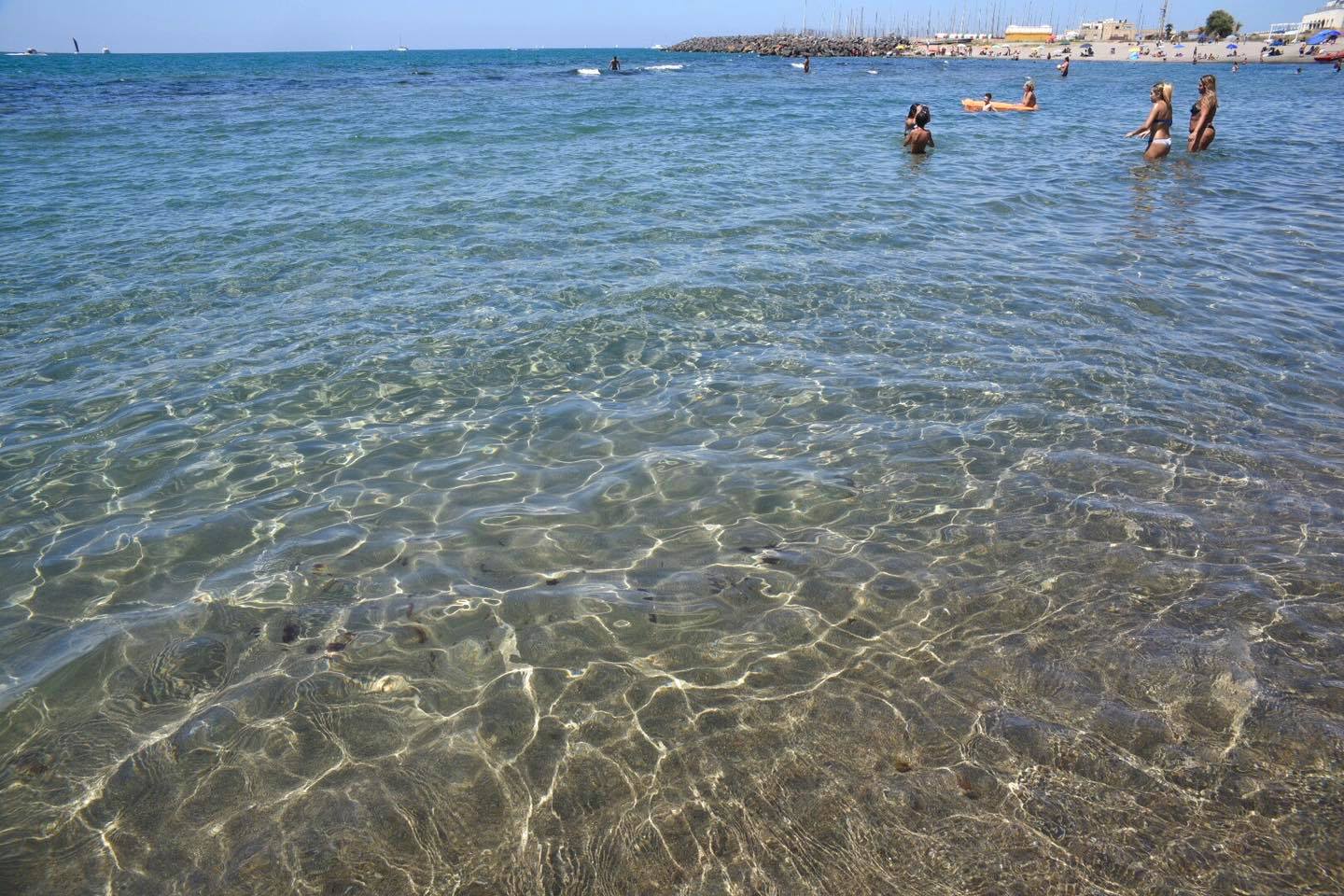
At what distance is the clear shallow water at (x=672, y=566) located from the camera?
3.29 metres

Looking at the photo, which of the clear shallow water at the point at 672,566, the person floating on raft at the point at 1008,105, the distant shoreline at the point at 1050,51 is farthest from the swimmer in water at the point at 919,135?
the distant shoreline at the point at 1050,51

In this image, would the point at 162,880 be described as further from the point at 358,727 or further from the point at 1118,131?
the point at 1118,131

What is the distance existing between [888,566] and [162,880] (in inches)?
159

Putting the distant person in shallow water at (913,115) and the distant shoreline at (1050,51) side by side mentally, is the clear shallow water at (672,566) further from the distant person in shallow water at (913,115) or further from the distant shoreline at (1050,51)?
the distant shoreline at (1050,51)

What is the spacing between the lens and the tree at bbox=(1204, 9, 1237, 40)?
115500 millimetres

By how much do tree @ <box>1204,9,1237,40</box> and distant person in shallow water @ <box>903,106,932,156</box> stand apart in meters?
131

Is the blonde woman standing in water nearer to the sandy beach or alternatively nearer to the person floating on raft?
the person floating on raft

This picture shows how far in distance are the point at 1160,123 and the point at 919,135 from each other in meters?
5.76

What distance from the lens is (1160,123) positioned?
19172 mm

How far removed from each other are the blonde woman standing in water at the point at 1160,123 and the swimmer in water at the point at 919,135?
5234mm

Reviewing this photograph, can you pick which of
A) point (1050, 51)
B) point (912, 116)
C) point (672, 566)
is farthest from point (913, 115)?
point (1050, 51)

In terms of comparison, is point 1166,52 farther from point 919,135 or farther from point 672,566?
point 672,566

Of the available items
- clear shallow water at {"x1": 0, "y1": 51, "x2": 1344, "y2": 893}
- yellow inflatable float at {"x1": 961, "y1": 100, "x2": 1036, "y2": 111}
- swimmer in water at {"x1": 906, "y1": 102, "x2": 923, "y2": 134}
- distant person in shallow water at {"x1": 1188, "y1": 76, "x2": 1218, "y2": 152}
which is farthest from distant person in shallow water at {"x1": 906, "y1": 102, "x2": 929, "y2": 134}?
yellow inflatable float at {"x1": 961, "y1": 100, "x2": 1036, "y2": 111}

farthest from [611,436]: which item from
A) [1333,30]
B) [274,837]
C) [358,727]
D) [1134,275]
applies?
[1333,30]
